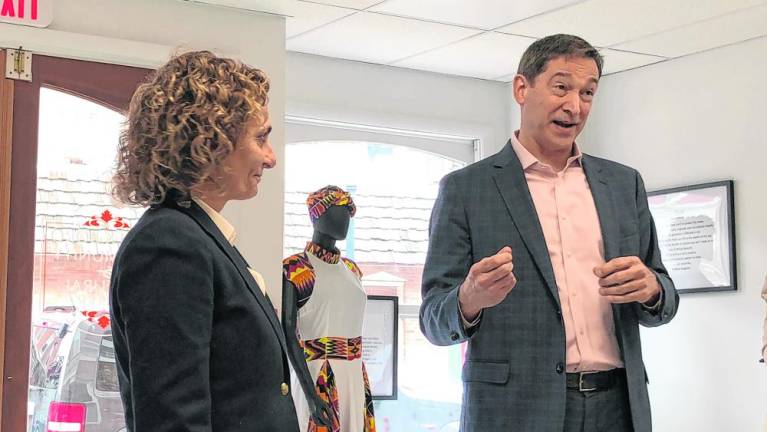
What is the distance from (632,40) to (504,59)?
68 centimetres

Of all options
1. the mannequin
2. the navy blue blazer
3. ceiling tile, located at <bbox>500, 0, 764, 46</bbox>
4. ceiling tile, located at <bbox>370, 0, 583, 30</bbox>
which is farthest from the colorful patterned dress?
the navy blue blazer

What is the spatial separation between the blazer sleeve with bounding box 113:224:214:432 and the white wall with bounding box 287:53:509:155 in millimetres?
3750

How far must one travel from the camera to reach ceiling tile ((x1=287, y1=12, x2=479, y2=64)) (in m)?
4.72

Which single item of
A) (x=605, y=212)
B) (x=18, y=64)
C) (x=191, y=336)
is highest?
(x=18, y=64)

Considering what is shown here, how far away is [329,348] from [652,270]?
2365 millimetres

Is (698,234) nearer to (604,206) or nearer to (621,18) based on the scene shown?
(621,18)

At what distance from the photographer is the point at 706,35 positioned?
491 centimetres

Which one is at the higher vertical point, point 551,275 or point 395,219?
point 395,219

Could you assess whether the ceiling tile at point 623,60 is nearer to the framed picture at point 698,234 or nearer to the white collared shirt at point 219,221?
the framed picture at point 698,234

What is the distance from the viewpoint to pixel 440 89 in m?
5.75

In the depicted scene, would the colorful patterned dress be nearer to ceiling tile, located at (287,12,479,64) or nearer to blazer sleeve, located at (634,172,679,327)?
ceiling tile, located at (287,12,479,64)

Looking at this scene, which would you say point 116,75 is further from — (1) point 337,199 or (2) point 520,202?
(2) point 520,202

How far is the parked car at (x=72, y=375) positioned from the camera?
4051 millimetres

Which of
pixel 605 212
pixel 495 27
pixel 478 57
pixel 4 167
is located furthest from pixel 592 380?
pixel 478 57
